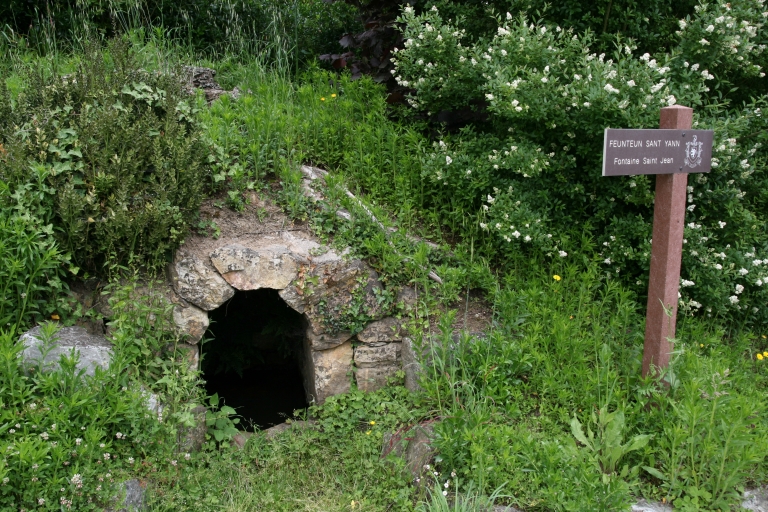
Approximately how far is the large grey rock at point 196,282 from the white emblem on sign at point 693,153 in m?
3.27

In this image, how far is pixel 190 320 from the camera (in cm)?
466

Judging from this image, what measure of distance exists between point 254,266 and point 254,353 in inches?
84.9

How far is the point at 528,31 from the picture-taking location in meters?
4.82

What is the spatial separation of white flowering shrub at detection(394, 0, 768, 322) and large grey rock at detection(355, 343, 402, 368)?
3.75 feet

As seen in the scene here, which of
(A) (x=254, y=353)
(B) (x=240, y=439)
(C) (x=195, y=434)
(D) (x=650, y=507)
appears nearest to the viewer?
(D) (x=650, y=507)

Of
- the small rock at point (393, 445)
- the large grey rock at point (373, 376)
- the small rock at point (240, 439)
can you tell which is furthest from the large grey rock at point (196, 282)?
the small rock at point (393, 445)

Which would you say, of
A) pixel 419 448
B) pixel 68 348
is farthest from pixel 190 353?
pixel 419 448

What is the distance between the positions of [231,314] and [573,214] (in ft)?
11.8

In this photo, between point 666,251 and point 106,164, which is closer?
point 666,251

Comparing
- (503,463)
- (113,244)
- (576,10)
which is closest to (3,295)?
(113,244)

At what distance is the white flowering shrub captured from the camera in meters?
4.67

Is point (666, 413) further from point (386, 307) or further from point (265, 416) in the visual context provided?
point (265, 416)

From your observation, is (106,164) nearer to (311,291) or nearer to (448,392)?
(311,291)

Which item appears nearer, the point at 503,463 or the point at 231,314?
the point at 503,463
